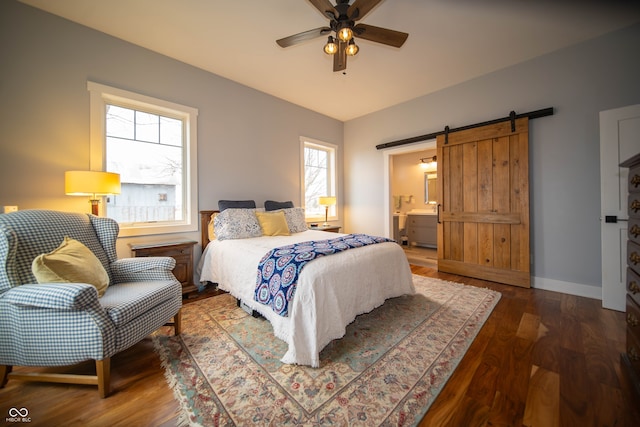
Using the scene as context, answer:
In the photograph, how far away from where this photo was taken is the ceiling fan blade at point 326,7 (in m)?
1.79

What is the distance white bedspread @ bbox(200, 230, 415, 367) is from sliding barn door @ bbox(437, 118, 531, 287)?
157 cm

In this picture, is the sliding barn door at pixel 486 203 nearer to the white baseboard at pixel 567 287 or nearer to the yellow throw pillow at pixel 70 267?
the white baseboard at pixel 567 287

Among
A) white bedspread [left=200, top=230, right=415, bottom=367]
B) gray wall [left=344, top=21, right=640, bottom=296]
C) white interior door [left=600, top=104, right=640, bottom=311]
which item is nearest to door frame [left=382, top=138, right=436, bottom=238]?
gray wall [left=344, top=21, right=640, bottom=296]

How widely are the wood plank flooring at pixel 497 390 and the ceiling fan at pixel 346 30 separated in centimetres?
260

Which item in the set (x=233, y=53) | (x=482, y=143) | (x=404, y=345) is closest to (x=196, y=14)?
(x=233, y=53)

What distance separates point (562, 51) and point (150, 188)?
17.4 feet

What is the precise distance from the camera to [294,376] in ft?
4.94

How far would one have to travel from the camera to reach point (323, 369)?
61.6 inches

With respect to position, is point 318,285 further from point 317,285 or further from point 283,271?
point 283,271

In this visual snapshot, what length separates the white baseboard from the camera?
2.72 metres

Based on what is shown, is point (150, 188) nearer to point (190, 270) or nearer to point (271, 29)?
point (190, 270)

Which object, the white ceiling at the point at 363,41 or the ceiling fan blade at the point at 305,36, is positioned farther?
the white ceiling at the point at 363,41

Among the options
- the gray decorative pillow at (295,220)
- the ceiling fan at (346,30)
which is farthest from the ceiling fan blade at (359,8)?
the gray decorative pillow at (295,220)
